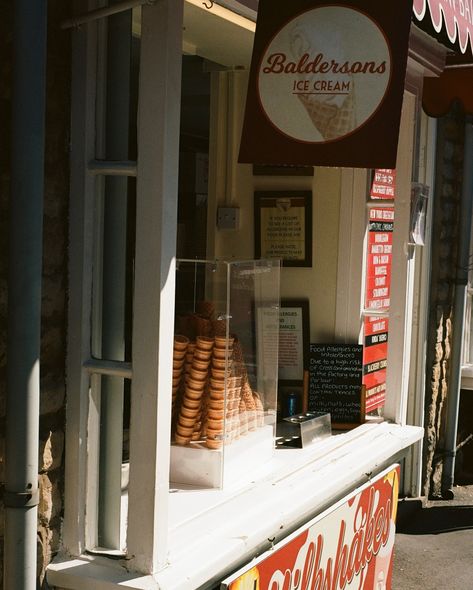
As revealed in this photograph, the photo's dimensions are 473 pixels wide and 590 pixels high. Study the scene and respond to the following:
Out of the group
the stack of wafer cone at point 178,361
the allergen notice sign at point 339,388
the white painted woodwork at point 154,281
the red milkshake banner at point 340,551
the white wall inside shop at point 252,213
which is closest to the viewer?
the white painted woodwork at point 154,281

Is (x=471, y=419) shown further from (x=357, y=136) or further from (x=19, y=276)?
(x=19, y=276)

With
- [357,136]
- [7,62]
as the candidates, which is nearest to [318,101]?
[357,136]

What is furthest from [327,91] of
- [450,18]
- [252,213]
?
[252,213]

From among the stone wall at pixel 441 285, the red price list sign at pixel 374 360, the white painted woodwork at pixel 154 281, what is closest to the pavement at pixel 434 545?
the stone wall at pixel 441 285

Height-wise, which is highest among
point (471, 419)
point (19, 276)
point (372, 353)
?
point (19, 276)

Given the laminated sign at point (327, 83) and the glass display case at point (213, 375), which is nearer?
the laminated sign at point (327, 83)

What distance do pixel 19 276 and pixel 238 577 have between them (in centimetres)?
140

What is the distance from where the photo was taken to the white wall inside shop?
5.14 m

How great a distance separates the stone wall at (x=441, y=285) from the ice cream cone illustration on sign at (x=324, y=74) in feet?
11.8

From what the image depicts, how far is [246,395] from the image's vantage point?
12.9ft

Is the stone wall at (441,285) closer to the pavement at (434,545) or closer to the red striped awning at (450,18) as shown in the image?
the pavement at (434,545)

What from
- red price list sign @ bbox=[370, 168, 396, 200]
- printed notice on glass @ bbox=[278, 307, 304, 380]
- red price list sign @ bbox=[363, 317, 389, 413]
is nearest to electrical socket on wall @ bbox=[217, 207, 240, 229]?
printed notice on glass @ bbox=[278, 307, 304, 380]

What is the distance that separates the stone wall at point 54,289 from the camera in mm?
2740

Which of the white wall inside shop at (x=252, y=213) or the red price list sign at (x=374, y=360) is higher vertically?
the white wall inside shop at (x=252, y=213)
